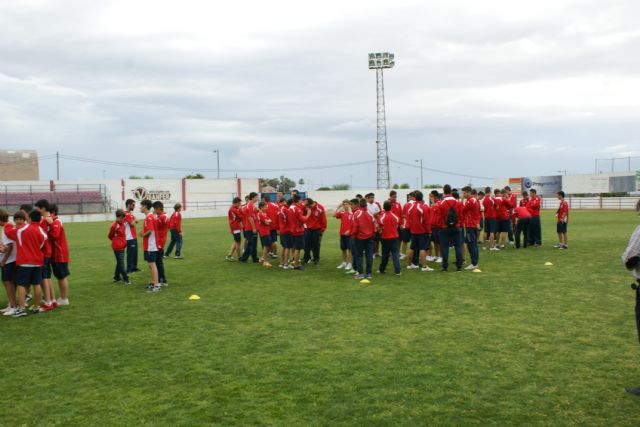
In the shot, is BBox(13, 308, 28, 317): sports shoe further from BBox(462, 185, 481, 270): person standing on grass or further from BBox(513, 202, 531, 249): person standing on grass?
BBox(513, 202, 531, 249): person standing on grass

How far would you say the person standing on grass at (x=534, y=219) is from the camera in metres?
16.9

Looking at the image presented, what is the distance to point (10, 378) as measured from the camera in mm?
5695

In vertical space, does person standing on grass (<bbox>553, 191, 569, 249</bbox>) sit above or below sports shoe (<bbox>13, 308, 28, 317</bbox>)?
above

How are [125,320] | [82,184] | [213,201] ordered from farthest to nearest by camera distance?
[213,201] → [82,184] → [125,320]

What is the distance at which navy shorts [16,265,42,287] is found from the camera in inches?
333

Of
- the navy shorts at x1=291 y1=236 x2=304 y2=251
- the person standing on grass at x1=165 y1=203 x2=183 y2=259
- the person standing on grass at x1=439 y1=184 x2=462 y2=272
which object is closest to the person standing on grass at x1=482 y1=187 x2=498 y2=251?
the person standing on grass at x1=439 y1=184 x2=462 y2=272

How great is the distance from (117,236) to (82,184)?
172 ft

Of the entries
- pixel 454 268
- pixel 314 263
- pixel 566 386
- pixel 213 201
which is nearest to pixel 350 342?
pixel 566 386

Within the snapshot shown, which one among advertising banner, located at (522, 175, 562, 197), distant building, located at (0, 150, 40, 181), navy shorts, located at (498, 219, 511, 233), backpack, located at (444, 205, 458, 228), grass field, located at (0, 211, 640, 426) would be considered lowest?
grass field, located at (0, 211, 640, 426)

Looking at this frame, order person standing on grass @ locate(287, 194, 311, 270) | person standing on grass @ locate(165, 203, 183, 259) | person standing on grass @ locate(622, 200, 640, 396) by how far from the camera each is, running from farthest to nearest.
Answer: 1. person standing on grass @ locate(165, 203, 183, 259)
2. person standing on grass @ locate(287, 194, 311, 270)
3. person standing on grass @ locate(622, 200, 640, 396)

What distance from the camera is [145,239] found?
10.6 meters

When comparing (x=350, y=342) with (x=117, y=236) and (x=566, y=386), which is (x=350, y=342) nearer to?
(x=566, y=386)

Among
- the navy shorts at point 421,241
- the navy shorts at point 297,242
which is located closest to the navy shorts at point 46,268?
the navy shorts at point 297,242

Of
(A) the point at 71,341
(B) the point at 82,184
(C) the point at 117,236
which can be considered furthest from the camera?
(B) the point at 82,184
